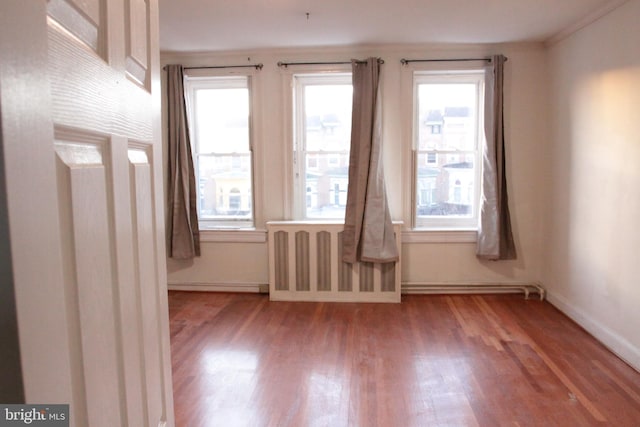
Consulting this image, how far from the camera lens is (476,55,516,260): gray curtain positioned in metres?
3.79

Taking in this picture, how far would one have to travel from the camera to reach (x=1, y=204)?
1.35 ft

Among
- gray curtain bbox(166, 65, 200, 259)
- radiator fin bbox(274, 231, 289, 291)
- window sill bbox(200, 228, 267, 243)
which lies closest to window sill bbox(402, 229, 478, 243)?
radiator fin bbox(274, 231, 289, 291)

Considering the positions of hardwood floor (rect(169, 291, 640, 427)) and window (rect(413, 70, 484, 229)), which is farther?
window (rect(413, 70, 484, 229))

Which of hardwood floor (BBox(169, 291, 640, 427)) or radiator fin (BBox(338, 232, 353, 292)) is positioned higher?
radiator fin (BBox(338, 232, 353, 292))

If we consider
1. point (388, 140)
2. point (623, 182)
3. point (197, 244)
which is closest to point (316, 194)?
point (388, 140)

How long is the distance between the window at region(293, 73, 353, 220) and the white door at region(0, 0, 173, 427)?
317 centimetres

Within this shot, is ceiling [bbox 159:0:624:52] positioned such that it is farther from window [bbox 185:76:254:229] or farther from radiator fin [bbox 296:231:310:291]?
radiator fin [bbox 296:231:310:291]

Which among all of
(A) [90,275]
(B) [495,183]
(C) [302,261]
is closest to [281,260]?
(C) [302,261]

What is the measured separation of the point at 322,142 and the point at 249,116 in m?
0.78

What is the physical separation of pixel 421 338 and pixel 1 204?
305 cm

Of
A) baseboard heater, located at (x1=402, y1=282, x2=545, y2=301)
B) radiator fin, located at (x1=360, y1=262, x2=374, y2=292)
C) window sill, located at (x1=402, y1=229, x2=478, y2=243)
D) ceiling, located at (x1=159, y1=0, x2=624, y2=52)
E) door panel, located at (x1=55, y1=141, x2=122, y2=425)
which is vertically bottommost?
baseboard heater, located at (x1=402, y1=282, x2=545, y2=301)

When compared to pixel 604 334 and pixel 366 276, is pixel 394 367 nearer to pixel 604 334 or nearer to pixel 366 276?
pixel 366 276

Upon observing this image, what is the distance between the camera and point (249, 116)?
4098 millimetres

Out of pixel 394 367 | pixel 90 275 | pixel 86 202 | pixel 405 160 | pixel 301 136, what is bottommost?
pixel 394 367
